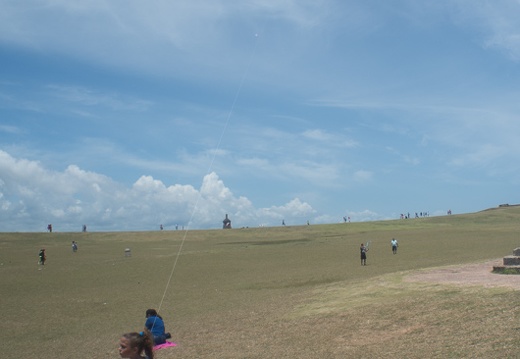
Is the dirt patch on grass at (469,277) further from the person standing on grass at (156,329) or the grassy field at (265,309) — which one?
the person standing on grass at (156,329)

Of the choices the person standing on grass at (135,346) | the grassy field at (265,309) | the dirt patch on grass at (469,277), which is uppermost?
the person standing on grass at (135,346)

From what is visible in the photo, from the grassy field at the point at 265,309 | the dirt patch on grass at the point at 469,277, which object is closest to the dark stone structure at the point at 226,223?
the grassy field at the point at 265,309

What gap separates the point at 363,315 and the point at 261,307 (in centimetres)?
603

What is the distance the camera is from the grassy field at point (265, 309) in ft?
43.4

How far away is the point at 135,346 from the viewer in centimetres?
619

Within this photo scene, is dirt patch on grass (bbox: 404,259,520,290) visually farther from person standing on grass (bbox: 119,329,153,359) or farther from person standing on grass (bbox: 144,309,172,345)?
person standing on grass (bbox: 119,329,153,359)

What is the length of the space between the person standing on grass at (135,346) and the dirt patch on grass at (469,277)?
13.9m

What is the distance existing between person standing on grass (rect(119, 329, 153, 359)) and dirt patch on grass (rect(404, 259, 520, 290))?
45.7 feet

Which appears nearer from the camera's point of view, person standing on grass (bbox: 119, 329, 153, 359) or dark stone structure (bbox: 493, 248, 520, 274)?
person standing on grass (bbox: 119, 329, 153, 359)

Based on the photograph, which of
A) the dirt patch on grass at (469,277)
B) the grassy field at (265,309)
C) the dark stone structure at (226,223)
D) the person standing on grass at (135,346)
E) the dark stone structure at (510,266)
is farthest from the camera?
the dark stone structure at (226,223)

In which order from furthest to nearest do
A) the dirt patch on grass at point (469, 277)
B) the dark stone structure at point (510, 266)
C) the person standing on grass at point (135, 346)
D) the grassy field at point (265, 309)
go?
the dark stone structure at point (510, 266) < the dirt patch on grass at point (469, 277) < the grassy field at point (265, 309) < the person standing on grass at point (135, 346)

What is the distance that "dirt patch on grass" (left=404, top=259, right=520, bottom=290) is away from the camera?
59.3ft

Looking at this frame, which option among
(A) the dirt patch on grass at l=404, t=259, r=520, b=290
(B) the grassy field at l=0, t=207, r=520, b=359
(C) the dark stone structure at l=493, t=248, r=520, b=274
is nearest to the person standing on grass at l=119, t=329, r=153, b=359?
(B) the grassy field at l=0, t=207, r=520, b=359

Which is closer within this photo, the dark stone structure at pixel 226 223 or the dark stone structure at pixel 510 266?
the dark stone structure at pixel 510 266
